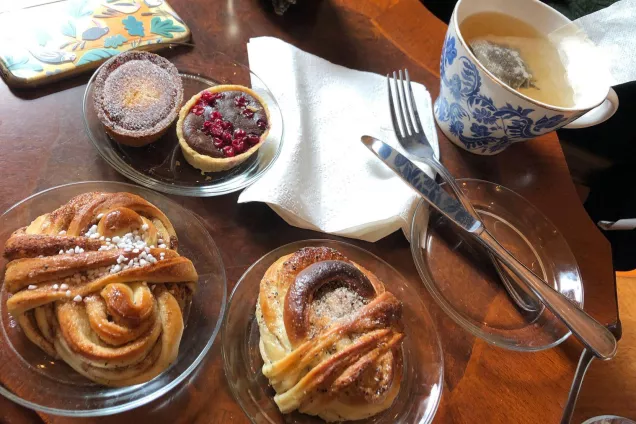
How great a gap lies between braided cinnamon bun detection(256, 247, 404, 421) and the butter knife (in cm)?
27

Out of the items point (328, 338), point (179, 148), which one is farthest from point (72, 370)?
point (179, 148)

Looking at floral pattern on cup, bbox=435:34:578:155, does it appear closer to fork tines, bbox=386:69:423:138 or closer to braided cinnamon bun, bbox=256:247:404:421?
fork tines, bbox=386:69:423:138

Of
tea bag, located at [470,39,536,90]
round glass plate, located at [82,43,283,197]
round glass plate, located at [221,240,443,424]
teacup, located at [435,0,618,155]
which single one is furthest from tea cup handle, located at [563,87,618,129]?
round glass plate, located at [82,43,283,197]

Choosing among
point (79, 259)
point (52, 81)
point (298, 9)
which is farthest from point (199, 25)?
point (79, 259)

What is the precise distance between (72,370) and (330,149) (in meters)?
0.70

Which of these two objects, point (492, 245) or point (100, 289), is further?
point (492, 245)

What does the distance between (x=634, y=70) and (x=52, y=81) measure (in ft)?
6.01

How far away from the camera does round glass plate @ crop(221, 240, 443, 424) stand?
91cm

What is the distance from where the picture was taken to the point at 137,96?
3.84 feet

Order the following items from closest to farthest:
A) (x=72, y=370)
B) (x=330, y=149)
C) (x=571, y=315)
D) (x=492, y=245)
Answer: (x=72, y=370) < (x=571, y=315) < (x=492, y=245) < (x=330, y=149)

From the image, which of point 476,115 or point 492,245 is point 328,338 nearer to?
point 492,245

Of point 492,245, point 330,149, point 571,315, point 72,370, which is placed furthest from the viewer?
point 330,149

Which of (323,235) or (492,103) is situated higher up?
(492,103)

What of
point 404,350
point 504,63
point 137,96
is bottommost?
point 404,350
